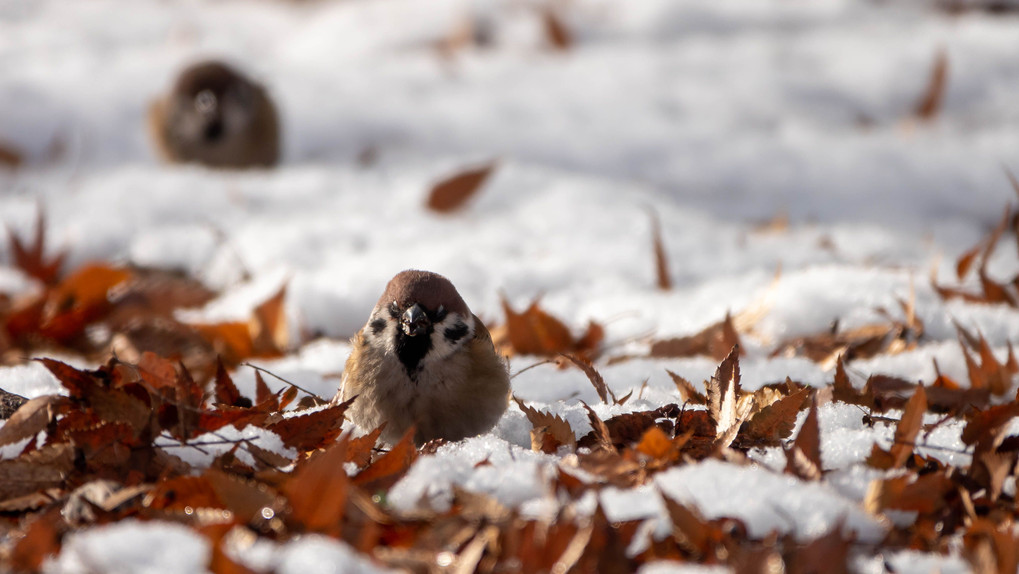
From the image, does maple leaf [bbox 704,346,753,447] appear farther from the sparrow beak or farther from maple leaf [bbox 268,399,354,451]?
maple leaf [bbox 268,399,354,451]

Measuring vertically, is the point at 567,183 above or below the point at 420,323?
below

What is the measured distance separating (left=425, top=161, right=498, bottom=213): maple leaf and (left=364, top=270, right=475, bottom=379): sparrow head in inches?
119

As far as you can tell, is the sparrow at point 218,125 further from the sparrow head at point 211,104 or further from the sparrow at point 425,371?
the sparrow at point 425,371

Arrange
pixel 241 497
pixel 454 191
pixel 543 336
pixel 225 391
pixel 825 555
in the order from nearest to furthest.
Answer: pixel 825 555 < pixel 241 497 < pixel 225 391 < pixel 543 336 < pixel 454 191

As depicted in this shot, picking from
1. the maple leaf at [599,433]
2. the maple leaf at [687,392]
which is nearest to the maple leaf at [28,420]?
the maple leaf at [599,433]

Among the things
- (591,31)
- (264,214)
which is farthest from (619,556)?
(591,31)

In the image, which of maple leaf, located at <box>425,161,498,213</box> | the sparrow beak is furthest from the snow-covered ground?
the sparrow beak

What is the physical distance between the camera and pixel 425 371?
2.68m

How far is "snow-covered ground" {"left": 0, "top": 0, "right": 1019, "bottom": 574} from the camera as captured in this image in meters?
2.60

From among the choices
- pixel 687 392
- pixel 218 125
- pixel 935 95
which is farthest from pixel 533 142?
pixel 687 392

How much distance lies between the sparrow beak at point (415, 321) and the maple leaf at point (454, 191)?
3172 millimetres

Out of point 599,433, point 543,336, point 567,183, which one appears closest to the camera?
point 599,433

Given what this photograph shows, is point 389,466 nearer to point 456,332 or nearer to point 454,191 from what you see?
point 456,332

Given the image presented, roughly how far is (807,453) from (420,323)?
3.58 ft
